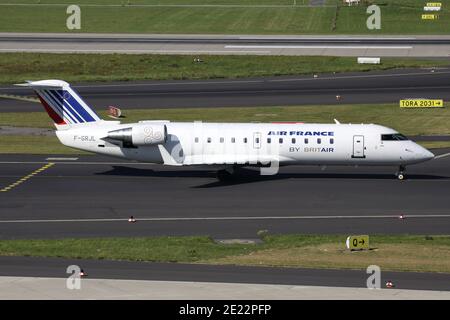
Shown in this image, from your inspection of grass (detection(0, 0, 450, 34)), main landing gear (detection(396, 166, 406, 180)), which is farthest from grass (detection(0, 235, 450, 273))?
grass (detection(0, 0, 450, 34))

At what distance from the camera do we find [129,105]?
86.6 metres

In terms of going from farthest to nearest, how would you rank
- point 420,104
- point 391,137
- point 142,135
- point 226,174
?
1. point 420,104
2. point 226,174
3. point 391,137
4. point 142,135

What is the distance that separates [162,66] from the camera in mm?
104500

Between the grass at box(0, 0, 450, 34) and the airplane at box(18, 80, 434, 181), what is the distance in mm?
69599

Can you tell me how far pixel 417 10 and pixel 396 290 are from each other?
110 meters

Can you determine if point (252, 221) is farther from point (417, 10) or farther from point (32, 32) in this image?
point (417, 10)

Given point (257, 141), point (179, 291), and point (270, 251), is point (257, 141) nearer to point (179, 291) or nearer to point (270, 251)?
point (270, 251)

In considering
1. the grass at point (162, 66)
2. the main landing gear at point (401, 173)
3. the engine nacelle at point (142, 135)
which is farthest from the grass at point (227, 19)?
the engine nacelle at point (142, 135)

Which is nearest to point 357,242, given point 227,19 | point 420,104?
point 420,104

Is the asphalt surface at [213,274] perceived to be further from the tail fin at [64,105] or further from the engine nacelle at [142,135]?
the tail fin at [64,105]

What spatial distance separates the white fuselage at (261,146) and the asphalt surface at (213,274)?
17.9m

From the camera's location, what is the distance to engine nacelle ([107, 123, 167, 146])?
5872cm

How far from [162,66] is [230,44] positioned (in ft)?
46.9

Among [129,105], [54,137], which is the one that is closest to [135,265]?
[54,137]
